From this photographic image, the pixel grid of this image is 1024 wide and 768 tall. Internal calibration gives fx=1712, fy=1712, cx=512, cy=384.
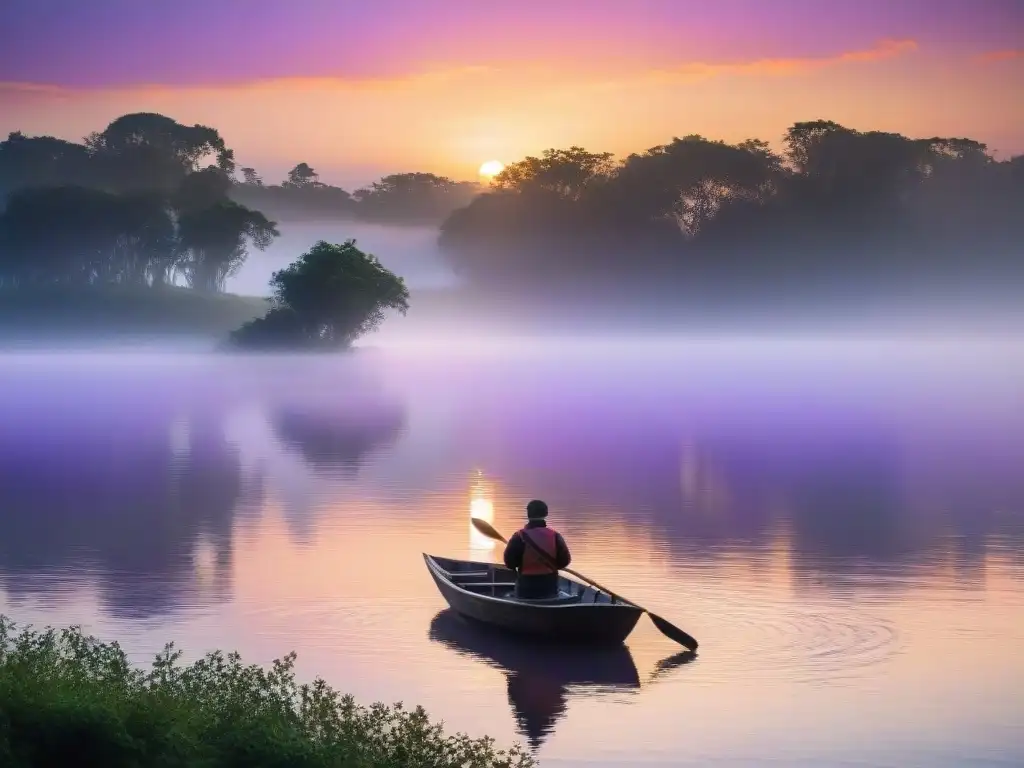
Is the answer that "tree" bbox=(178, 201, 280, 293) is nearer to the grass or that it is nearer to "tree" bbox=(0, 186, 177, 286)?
"tree" bbox=(0, 186, 177, 286)

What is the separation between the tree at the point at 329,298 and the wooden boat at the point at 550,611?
114 metres

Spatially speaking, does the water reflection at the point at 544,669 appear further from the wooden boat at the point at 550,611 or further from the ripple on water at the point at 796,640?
the ripple on water at the point at 796,640

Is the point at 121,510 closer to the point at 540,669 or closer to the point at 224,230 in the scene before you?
the point at 540,669

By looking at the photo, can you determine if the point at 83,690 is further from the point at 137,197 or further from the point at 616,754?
the point at 137,197

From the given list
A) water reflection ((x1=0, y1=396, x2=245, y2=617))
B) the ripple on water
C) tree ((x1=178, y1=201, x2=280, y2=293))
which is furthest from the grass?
tree ((x1=178, y1=201, x2=280, y2=293))

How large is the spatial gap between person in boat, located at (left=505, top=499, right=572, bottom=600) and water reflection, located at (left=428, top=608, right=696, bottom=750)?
768mm

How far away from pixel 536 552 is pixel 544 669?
1812 millimetres

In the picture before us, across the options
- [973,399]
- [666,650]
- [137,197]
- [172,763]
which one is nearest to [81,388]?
[973,399]

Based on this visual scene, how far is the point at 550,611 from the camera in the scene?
22.7 m

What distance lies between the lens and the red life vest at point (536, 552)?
76.4 feet

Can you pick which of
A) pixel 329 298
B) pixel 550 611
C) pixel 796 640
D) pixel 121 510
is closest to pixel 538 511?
pixel 550 611

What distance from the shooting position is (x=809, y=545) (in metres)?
34.3

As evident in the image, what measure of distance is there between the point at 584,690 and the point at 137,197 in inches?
7117

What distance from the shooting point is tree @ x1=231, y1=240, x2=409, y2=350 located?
458ft
